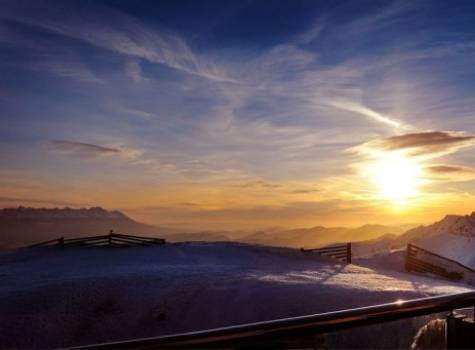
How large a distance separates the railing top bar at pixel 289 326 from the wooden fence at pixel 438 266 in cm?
2988

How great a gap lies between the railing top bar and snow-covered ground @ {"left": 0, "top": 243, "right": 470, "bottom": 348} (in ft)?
39.0

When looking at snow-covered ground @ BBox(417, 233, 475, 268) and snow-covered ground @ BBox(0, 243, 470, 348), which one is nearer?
snow-covered ground @ BBox(0, 243, 470, 348)

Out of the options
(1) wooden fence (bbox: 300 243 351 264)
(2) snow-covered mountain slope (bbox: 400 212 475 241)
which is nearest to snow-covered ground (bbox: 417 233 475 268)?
(2) snow-covered mountain slope (bbox: 400 212 475 241)

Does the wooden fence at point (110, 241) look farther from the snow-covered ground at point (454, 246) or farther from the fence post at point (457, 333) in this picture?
the fence post at point (457, 333)

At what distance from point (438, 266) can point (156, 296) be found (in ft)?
70.3

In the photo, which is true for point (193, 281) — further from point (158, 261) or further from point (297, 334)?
point (297, 334)

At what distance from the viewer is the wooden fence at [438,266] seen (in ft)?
98.1

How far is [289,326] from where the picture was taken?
231 centimetres

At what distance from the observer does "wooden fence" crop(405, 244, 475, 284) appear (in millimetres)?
29906

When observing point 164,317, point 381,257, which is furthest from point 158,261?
point 381,257

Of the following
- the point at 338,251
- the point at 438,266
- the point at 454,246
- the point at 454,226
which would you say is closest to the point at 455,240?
the point at 454,246

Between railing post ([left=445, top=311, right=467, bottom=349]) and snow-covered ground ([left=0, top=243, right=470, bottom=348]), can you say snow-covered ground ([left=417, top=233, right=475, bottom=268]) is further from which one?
railing post ([left=445, top=311, right=467, bottom=349])

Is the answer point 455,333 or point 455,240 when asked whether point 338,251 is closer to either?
point 455,240

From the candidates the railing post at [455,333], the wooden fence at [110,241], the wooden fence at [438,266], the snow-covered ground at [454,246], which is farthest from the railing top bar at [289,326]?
the snow-covered ground at [454,246]
